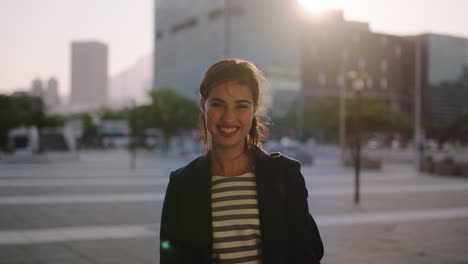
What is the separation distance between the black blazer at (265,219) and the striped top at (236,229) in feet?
0.17

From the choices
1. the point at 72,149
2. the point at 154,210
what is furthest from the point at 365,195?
the point at 72,149

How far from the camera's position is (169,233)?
230 centimetres

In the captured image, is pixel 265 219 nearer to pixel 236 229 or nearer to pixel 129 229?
pixel 236 229

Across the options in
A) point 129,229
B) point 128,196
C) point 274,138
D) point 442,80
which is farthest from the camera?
point 274,138

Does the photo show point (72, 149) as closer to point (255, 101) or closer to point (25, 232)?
point (25, 232)

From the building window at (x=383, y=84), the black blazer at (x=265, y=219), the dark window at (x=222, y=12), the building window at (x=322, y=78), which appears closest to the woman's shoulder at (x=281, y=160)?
the black blazer at (x=265, y=219)

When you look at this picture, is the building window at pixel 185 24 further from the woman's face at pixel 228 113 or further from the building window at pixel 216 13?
the woman's face at pixel 228 113

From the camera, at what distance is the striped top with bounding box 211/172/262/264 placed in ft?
7.45

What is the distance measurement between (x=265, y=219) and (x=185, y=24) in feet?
337

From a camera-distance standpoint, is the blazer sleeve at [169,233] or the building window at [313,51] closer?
the blazer sleeve at [169,233]

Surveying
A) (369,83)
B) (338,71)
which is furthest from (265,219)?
(369,83)

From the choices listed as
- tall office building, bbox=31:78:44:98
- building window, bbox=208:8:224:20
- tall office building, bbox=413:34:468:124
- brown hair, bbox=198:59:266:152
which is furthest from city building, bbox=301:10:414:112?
brown hair, bbox=198:59:266:152

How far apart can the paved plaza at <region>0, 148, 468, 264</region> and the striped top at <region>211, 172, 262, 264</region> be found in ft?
14.7

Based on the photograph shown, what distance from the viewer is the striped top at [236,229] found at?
89.4 inches
